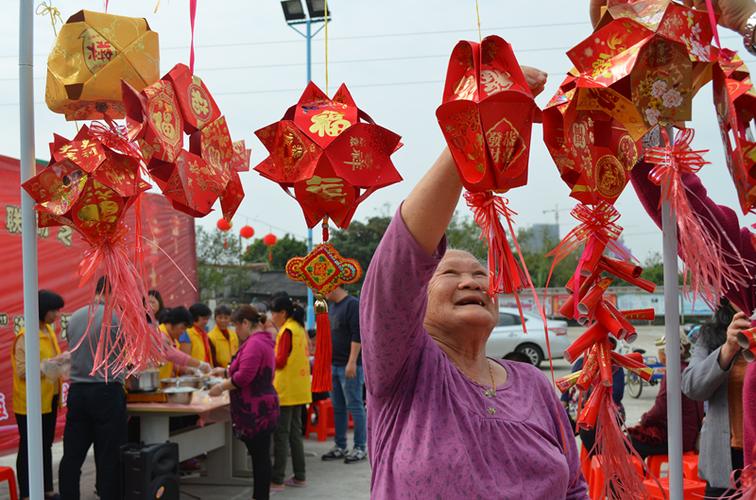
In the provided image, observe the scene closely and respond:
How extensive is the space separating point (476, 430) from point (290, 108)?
85 cm

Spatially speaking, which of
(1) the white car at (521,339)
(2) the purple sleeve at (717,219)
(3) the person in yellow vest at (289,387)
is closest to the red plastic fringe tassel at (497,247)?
(2) the purple sleeve at (717,219)

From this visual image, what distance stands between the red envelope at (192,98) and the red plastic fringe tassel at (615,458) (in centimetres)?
116

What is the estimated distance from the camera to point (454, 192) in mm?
1229

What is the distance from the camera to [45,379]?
4.72m

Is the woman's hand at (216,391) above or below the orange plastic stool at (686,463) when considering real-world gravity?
above

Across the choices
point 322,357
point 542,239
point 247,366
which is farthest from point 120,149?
point 542,239

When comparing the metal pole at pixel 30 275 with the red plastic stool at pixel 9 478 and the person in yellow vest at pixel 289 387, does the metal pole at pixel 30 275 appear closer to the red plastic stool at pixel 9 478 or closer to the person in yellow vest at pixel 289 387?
the red plastic stool at pixel 9 478

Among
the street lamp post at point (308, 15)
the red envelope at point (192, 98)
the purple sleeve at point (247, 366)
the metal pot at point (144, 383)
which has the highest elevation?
the street lamp post at point (308, 15)

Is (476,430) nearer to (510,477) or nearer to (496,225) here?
(510,477)

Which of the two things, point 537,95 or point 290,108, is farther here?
point 290,108

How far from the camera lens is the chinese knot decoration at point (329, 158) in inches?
66.0

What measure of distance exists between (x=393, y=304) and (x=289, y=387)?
4.56 metres

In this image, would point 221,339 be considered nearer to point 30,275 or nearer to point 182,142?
point 30,275

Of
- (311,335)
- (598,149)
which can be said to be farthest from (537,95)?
(311,335)
